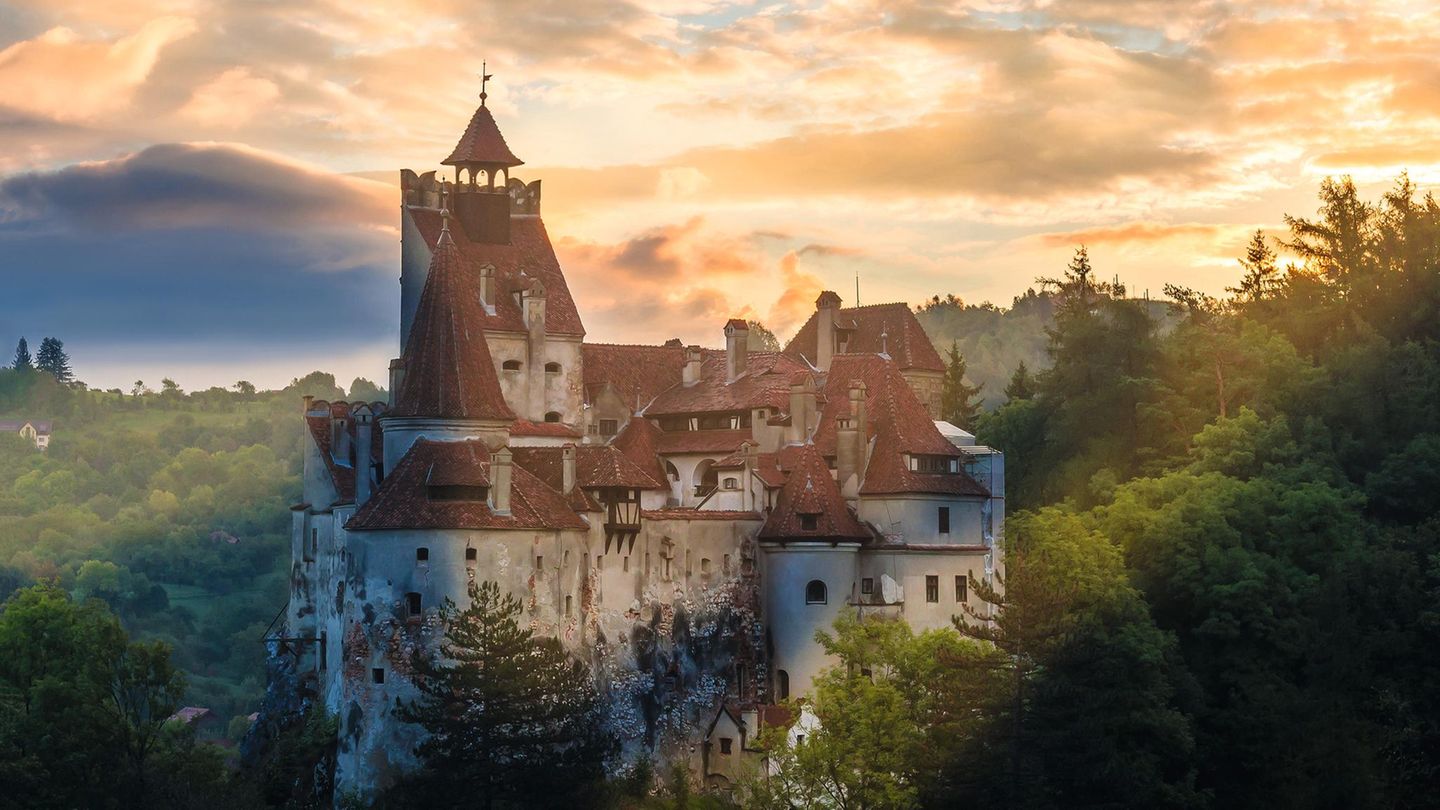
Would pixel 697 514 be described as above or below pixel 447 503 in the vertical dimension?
below

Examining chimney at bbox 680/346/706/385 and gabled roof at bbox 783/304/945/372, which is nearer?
chimney at bbox 680/346/706/385

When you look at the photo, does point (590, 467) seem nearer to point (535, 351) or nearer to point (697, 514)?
point (697, 514)

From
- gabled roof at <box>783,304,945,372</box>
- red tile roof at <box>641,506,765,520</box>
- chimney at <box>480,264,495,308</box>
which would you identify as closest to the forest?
red tile roof at <box>641,506,765,520</box>

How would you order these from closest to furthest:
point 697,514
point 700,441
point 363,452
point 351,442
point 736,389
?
1. point 697,514
2. point 363,452
3. point 351,442
4. point 700,441
5. point 736,389

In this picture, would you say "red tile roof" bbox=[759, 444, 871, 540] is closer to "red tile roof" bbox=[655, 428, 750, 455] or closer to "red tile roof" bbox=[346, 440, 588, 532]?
"red tile roof" bbox=[655, 428, 750, 455]

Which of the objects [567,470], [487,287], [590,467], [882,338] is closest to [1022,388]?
[882,338]

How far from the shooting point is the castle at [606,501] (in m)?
73.9

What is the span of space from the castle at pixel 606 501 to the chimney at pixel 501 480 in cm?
8

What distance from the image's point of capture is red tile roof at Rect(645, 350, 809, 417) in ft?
290

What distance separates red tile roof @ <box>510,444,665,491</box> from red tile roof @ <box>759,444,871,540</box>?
5230 millimetres

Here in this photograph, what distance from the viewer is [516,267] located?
88.9 meters

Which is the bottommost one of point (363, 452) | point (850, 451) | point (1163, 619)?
point (1163, 619)

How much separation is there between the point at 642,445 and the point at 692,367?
5.79 metres

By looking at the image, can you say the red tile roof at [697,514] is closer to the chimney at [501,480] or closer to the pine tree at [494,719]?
the chimney at [501,480]
